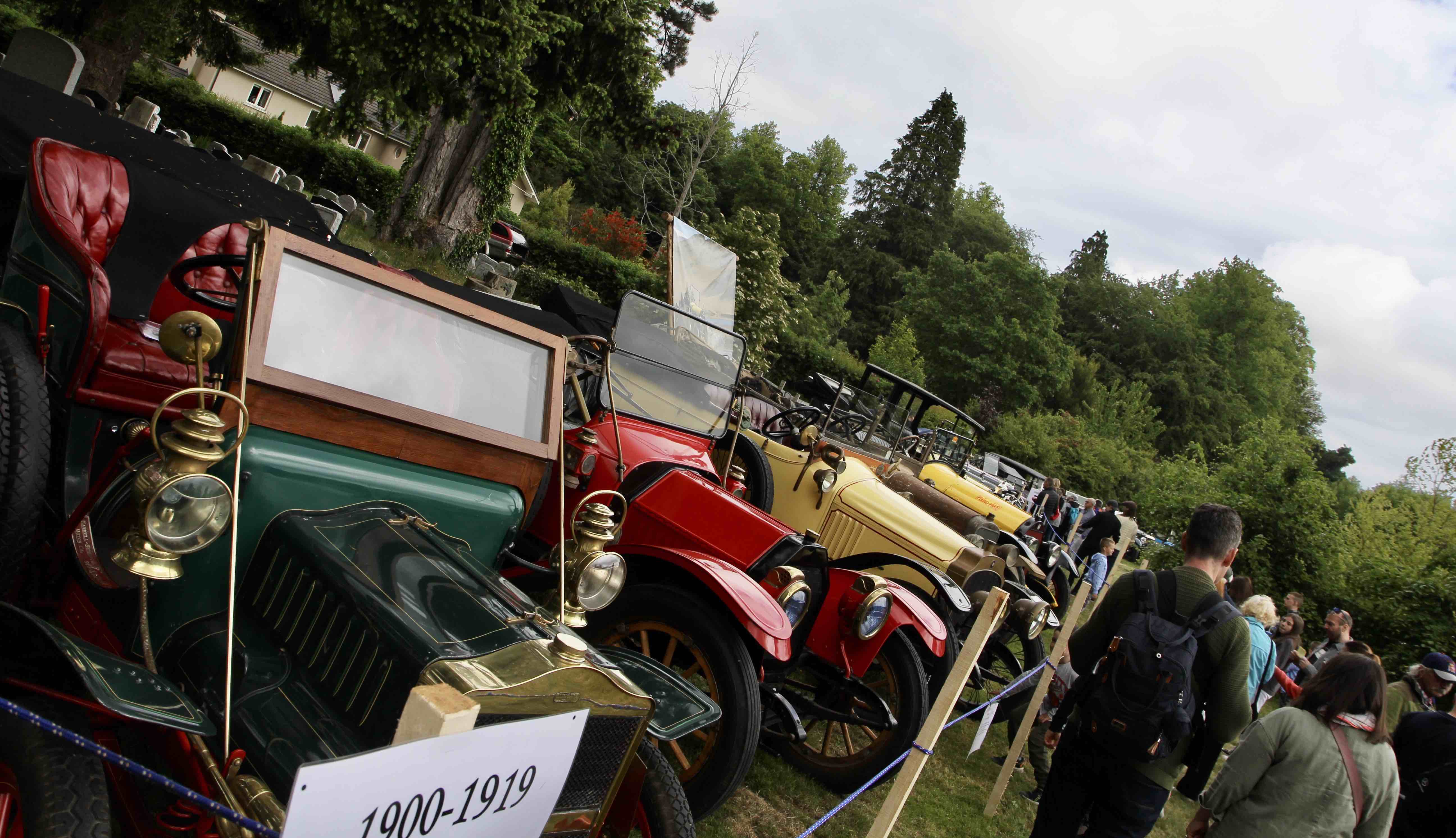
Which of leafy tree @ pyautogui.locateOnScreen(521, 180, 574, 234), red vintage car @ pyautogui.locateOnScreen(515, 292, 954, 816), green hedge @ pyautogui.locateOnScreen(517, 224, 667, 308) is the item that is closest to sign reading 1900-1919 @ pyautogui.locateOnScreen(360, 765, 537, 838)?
red vintage car @ pyautogui.locateOnScreen(515, 292, 954, 816)

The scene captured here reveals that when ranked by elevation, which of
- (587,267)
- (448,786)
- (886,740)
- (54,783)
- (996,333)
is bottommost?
(886,740)

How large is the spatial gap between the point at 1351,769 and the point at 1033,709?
1.92 meters

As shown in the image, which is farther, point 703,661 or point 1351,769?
point 703,661

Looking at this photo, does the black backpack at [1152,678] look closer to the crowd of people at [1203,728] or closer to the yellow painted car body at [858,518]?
the crowd of people at [1203,728]

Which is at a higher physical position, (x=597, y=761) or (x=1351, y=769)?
(x=1351, y=769)

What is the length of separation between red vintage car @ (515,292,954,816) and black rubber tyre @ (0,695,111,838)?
149 centimetres

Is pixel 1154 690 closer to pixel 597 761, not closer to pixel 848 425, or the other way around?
pixel 597 761

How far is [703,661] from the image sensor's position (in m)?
3.56

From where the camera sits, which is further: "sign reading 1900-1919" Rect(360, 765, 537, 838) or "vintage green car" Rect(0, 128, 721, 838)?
"vintage green car" Rect(0, 128, 721, 838)

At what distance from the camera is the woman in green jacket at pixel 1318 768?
3117 mm

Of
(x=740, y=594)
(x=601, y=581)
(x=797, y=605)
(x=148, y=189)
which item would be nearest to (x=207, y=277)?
(x=148, y=189)

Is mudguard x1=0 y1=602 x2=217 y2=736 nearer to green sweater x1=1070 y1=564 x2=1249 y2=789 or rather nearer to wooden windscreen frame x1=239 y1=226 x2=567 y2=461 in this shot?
wooden windscreen frame x1=239 y1=226 x2=567 y2=461

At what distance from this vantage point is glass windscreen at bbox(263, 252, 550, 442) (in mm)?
2689

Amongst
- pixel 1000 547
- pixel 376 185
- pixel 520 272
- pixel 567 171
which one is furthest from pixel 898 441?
pixel 567 171
